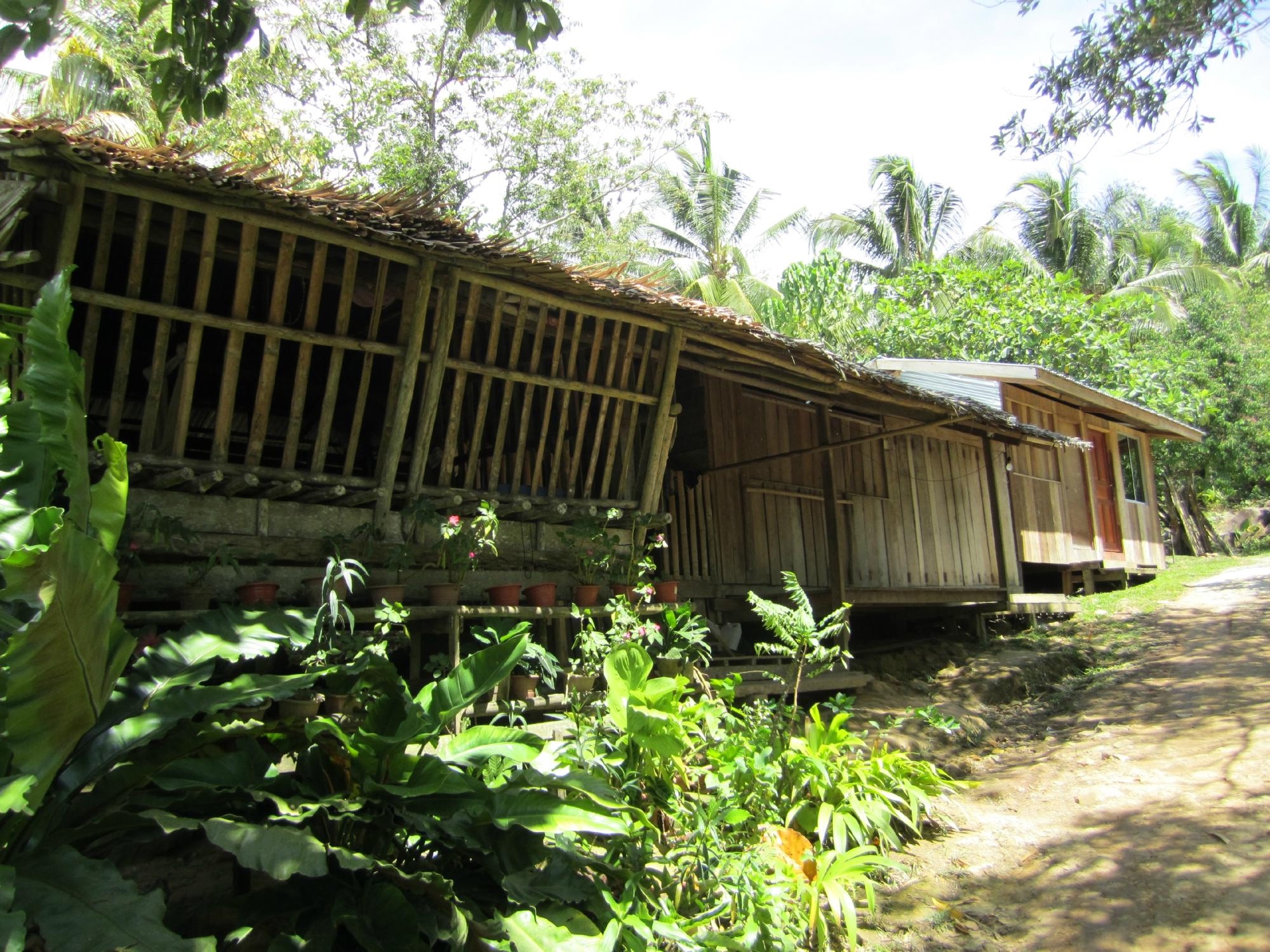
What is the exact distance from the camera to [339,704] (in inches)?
195

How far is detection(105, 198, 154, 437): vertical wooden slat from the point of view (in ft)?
15.8

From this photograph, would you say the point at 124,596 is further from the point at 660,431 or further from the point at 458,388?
the point at 660,431

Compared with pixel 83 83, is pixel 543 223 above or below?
below

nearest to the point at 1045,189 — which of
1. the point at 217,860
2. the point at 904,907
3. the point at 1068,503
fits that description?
the point at 1068,503

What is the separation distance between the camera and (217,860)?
4.14 metres

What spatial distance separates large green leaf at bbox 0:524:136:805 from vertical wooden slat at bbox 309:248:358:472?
2287 mm

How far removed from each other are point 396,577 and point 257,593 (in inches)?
34.9

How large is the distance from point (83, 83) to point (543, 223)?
24.4 ft

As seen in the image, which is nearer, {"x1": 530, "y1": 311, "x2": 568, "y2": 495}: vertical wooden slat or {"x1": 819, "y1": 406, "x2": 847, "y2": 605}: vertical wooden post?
{"x1": 530, "y1": 311, "x2": 568, "y2": 495}: vertical wooden slat

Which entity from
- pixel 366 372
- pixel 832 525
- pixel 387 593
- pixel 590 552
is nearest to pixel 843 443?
pixel 832 525

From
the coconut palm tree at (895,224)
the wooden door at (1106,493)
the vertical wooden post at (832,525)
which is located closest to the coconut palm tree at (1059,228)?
the coconut palm tree at (895,224)

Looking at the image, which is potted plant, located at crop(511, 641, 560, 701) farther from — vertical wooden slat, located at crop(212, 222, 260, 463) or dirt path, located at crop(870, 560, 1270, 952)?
dirt path, located at crop(870, 560, 1270, 952)

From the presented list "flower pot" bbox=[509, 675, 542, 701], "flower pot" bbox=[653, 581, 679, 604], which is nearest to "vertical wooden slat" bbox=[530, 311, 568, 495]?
"flower pot" bbox=[653, 581, 679, 604]

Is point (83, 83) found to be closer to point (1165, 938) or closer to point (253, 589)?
point (253, 589)
